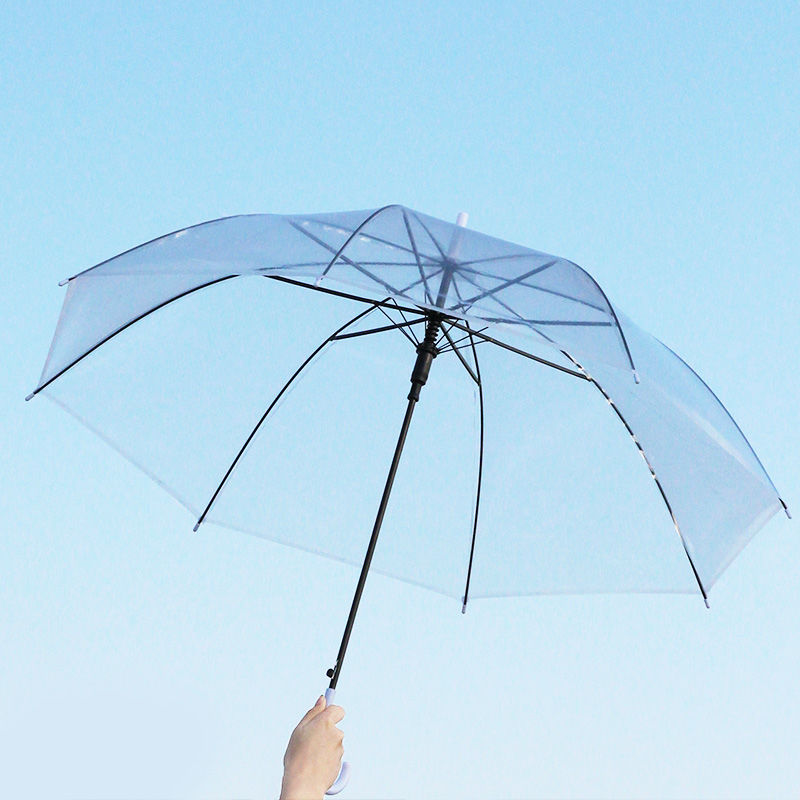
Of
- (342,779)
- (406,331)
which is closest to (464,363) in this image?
(406,331)

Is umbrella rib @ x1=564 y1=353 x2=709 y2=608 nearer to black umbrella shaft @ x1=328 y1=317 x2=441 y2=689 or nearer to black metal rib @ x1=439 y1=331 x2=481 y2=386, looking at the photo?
black metal rib @ x1=439 y1=331 x2=481 y2=386

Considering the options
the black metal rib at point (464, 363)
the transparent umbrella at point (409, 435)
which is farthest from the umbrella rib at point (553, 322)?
the black metal rib at point (464, 363)

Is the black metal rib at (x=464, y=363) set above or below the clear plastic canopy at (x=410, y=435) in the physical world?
above

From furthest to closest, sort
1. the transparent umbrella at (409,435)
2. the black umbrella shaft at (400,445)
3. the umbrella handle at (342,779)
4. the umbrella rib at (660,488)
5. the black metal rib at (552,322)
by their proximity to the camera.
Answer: the umbrella rib at (660,488)
the transparent umbrella at (409,435)
the black umbrella shaft at (400,445)
the black metal rib at (552,322)
the umbrella handle at (342,779)

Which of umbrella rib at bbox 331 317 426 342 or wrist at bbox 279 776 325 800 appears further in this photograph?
umbrella rib at bbox 331 317 426 342

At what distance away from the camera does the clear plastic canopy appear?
3.87m

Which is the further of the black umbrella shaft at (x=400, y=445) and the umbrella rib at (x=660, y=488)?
the umbrella rib at (x=660, y=488)

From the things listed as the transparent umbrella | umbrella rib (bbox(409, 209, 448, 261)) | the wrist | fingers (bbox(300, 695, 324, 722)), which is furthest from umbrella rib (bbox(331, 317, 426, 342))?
the wrist

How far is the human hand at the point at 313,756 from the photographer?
221 centimetres

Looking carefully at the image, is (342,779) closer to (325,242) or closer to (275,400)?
(325,242)

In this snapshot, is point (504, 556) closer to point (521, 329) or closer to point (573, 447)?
point (573, 447)

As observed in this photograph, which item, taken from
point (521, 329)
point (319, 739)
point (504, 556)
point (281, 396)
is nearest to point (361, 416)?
point (281, 396)

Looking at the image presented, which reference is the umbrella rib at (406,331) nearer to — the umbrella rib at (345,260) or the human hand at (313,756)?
the umbrella rib at (345,260)

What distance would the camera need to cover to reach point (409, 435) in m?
4.46
